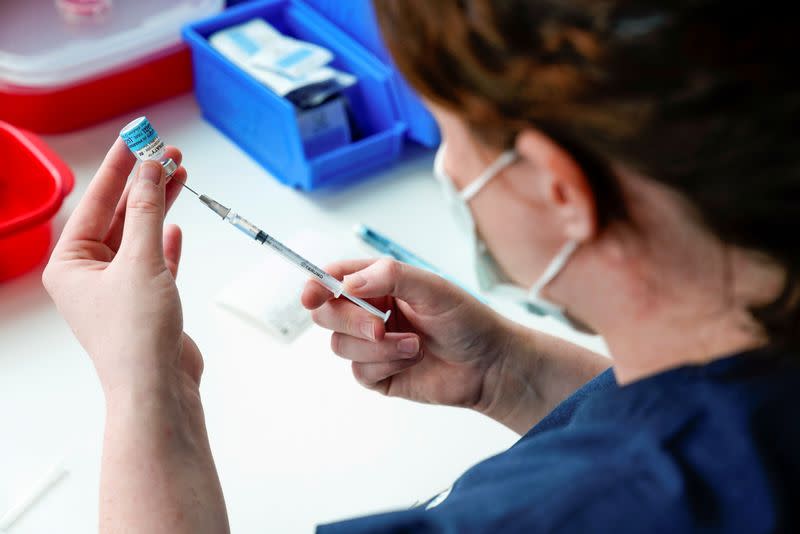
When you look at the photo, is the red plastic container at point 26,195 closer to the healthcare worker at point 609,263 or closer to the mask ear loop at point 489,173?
the healthcare worker at point 609,263

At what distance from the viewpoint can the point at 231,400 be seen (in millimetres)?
925

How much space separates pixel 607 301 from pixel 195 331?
53cm

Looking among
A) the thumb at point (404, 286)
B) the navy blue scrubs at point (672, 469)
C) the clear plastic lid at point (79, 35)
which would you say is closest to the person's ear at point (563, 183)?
the navy blue scrubs at point (672, 469)

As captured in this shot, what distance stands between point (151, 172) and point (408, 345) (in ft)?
0.93

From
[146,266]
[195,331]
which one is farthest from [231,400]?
[146,266]

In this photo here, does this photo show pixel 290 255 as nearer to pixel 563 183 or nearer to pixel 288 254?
pixel 288 254

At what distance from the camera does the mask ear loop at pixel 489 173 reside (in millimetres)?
537

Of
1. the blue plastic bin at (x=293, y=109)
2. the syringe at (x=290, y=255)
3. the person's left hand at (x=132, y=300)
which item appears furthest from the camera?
the blue plastic bin at (x=293, y=109)

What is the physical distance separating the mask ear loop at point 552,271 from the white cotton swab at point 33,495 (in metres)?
0.48

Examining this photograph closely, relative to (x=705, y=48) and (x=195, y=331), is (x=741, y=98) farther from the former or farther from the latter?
(x=195, y=331)

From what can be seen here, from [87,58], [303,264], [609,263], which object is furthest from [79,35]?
[609,263]

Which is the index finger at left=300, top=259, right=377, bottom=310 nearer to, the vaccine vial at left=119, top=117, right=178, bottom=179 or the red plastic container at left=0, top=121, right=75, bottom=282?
the vaccine vial at left=119, top=117, right=178, bottom=179

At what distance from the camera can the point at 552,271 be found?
0.59m

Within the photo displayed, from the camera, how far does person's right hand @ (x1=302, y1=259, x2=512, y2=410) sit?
0.85m
